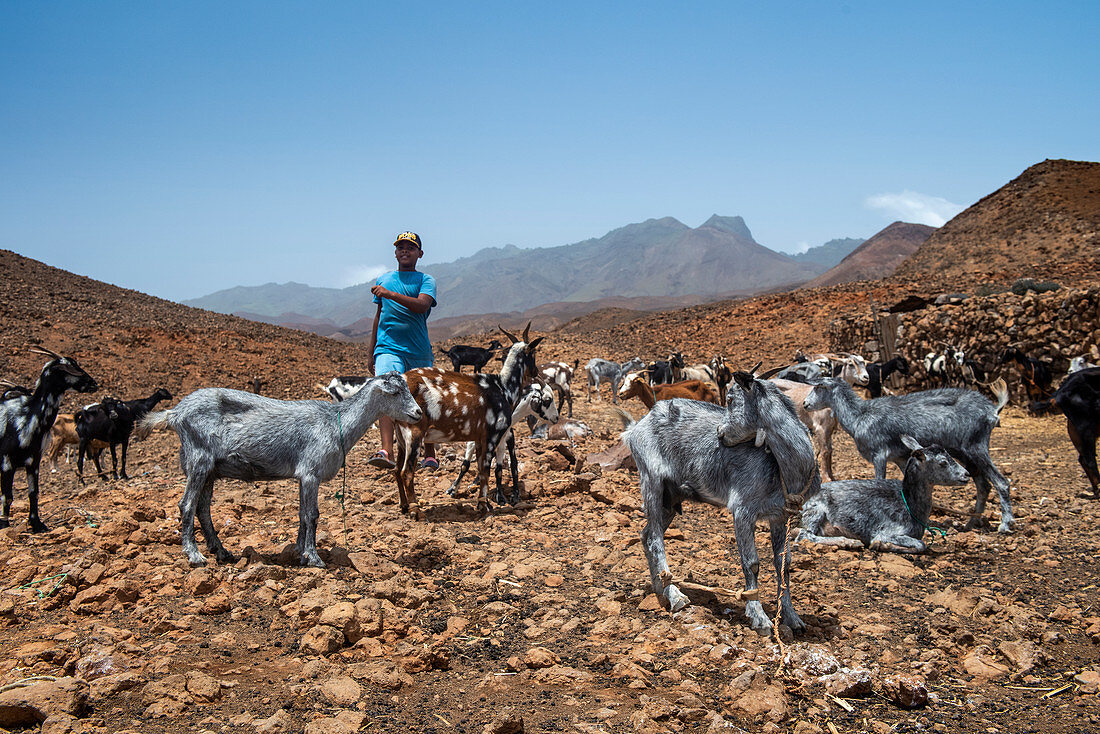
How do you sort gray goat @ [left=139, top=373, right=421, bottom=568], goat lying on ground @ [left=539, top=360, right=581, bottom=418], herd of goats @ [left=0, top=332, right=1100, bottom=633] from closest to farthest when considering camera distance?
herd of goats @ [left=0, top=332, right=1100, bottom=633] < gray goat @ [left=139, top=373, right=421, bottom=568] < goat lying on ground @ [left=539, top=360, right=581, bottom=418]

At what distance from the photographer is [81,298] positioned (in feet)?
97.2

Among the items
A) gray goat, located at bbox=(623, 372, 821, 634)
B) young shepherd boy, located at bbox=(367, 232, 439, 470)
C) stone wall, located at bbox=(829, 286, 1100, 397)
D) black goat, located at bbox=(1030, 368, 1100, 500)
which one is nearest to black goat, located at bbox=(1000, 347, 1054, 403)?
stone wall, located at bbox=(829, 286, 1100, 397)

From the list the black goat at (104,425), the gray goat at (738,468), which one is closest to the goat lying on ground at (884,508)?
the gray goat at (738,468)

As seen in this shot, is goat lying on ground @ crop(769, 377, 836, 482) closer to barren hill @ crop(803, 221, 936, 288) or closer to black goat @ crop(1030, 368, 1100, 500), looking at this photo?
black goat @ crop(1030, 368, 1100, 500)

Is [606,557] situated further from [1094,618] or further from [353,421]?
[1094,618]

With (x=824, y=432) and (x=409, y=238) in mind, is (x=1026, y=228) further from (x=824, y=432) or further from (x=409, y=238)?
(x=409, y=238)

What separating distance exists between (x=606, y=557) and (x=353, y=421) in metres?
2.57

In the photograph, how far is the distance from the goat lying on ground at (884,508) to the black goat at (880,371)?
23.9ft

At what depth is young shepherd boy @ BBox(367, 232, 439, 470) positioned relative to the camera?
7633 mm

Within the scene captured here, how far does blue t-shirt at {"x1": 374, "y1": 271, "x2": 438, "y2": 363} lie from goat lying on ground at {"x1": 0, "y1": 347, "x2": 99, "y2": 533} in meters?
3.62

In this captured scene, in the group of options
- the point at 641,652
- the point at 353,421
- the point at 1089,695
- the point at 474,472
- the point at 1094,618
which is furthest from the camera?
the point at 474,472

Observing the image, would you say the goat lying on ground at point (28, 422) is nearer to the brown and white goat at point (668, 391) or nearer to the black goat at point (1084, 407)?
the brown and white goat at point (668, 391)

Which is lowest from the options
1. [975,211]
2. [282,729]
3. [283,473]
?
[282,729]

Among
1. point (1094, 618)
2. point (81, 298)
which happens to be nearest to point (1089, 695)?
point (1094, 618)
